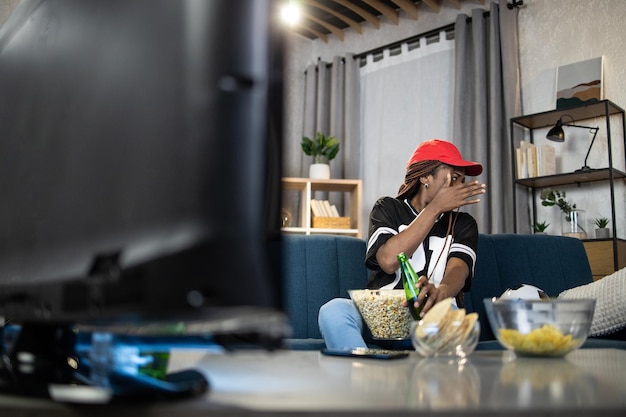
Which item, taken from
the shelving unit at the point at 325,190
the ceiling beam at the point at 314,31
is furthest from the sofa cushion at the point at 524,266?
the ceiling beam at the point at 314,31

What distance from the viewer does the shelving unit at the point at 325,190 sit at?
15.5ft

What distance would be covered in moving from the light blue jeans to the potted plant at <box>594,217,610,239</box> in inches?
89.8

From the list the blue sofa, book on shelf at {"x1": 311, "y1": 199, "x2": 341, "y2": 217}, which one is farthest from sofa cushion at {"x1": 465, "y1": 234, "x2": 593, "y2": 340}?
book on shelf at {"x1": 311, "y1": 199, "x2": 341, "y2": 217}

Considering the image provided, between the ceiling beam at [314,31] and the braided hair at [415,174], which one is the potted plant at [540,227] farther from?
the ceiling beam at [314,31]

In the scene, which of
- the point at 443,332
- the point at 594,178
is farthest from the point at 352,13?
the point at 443,332

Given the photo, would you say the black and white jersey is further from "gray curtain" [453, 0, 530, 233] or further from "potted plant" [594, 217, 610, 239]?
"gray curtain" [453, 0, 530, 233]

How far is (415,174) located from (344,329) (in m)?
0.72

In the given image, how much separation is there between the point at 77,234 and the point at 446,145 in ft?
6.00

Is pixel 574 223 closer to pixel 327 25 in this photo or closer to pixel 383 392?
pixel 327 25

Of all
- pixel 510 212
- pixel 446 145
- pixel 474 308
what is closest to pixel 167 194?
pixel 446 145

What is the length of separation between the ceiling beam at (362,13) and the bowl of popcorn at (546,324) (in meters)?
4.23

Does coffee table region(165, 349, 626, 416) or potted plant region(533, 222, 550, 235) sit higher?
potted plant region(533, 222, 550, 235)

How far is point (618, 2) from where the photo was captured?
12.9ft

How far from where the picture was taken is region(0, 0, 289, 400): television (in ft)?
1.33
